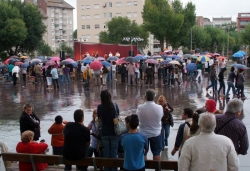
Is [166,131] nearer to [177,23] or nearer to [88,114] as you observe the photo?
[88,114]

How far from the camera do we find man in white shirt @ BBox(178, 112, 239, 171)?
421cm

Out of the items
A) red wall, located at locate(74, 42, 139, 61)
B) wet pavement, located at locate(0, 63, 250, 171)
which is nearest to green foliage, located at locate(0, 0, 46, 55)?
red wall, located at locate(74, 42, 139, 61)

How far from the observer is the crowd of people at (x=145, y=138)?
13.9 ft

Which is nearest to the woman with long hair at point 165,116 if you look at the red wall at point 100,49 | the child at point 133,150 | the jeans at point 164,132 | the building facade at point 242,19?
the jeans at point 164,132

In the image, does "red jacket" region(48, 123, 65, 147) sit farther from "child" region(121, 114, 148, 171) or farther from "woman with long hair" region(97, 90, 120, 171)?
"child" region(121, 114, 148, 171)

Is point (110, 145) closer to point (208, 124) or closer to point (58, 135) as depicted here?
point (58, 135)

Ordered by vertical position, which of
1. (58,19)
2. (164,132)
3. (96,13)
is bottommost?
(164,132)

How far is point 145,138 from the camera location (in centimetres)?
580

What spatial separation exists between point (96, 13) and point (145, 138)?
97.5 metres

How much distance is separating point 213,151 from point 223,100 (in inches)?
531

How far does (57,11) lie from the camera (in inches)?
4941

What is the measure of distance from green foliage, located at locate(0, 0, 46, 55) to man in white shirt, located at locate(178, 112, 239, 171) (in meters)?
45.6

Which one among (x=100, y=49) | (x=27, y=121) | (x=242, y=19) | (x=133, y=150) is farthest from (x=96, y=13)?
(x=133, y=150)

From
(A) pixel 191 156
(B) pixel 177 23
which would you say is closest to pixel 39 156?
(A) pixel 191 156
